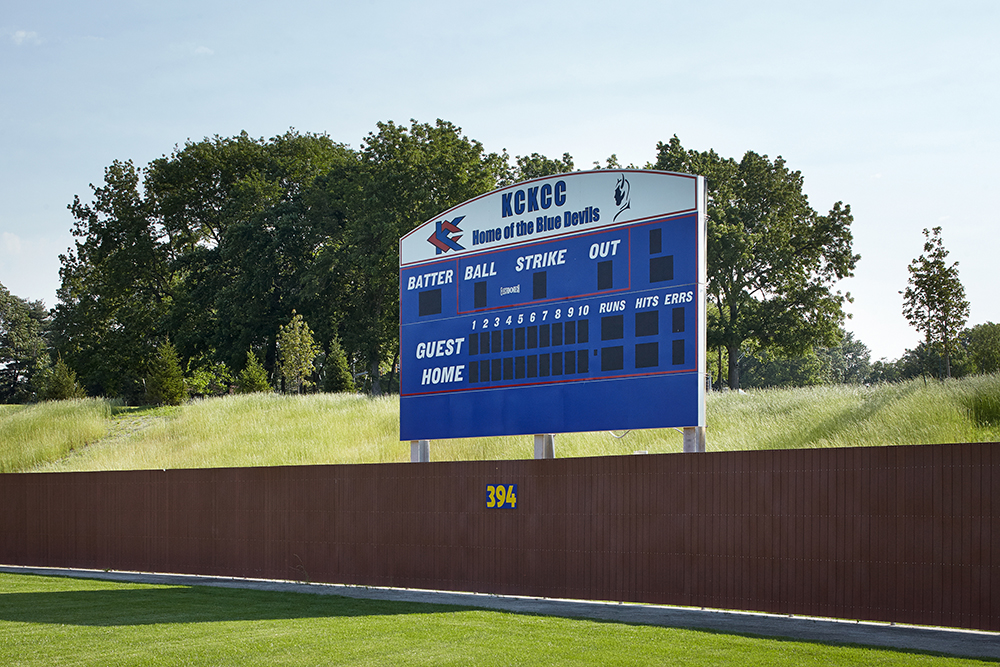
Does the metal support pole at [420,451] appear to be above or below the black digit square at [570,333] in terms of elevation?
below

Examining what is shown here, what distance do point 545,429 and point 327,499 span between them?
16.0 ft

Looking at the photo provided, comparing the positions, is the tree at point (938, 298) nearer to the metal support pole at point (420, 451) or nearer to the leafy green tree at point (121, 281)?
the metal support pole at point (420, 451)

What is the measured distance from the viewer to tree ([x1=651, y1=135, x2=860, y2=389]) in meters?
44.0

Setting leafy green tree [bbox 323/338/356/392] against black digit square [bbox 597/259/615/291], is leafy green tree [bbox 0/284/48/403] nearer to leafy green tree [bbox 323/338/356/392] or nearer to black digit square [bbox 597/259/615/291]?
leafy green tree [bbox 323/338/356/392]

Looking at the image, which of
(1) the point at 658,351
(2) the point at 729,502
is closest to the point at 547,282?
(1) the point at 658,351

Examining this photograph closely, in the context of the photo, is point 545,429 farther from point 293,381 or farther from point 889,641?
point 293,381

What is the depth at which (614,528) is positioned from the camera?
13906mm

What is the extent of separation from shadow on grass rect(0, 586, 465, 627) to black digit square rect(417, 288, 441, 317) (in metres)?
5.03

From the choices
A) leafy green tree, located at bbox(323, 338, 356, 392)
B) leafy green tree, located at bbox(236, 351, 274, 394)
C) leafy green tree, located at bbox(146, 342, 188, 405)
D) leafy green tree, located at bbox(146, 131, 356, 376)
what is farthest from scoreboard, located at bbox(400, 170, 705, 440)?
leafy green tree, located at bbox(146, 131, 356, 376)

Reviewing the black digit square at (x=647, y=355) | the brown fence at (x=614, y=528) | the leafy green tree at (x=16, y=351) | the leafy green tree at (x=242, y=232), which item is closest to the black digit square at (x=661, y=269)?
the black digit square at (x=647, y=355)

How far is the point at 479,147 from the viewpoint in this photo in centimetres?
4797

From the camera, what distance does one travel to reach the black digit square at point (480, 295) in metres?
16.0

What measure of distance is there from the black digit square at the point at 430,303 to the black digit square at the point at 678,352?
4.59 metres

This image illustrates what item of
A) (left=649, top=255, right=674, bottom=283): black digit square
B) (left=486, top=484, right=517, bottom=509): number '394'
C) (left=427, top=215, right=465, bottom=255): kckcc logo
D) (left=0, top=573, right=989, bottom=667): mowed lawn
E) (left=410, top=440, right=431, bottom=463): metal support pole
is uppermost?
(left=427, top=215, right=465, bottom=255): kckcc logo
